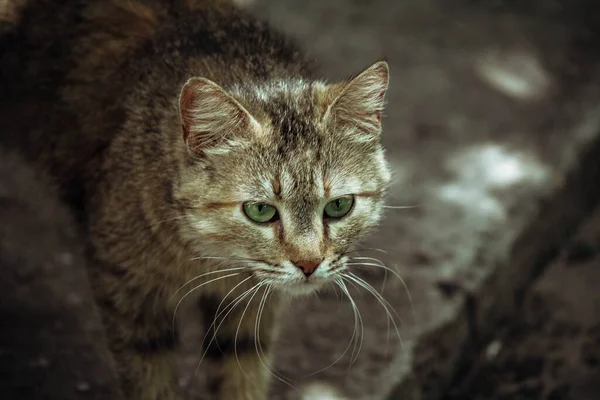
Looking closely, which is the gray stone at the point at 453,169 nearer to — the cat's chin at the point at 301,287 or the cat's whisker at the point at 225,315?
the cat's whisker at the point at 225,315

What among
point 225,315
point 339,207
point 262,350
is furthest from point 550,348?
point 339,207

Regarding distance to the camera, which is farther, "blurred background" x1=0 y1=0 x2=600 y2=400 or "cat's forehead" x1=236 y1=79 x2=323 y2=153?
"blurred background" x1=0 y1=0 x2=600 y2=400

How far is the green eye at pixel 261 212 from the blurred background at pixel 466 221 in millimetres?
408

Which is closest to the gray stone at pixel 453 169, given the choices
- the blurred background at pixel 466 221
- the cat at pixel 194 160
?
the blurred background at pixel 466 221

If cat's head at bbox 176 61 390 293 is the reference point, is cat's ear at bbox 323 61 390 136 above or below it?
above

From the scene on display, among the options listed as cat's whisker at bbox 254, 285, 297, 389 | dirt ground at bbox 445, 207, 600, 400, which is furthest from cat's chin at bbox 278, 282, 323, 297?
dirt ground at bbox 445, 207, 600, 400

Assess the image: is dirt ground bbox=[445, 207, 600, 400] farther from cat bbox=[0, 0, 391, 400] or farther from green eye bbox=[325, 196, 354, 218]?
green eye bbox=[325, 196, 354, 218]

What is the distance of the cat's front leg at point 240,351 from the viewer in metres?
3.13

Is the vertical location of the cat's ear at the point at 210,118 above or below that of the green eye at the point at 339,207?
above

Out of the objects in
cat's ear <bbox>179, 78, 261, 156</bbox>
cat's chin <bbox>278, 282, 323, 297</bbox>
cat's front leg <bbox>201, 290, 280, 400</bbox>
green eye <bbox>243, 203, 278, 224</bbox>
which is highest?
cat's ear <bbox>179, 78, 261, 156</bbox>

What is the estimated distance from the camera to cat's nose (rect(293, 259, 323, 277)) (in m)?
2.53

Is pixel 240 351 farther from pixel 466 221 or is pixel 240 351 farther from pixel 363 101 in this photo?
pixel 466 221

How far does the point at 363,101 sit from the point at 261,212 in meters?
0.48

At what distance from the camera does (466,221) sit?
420 cm
